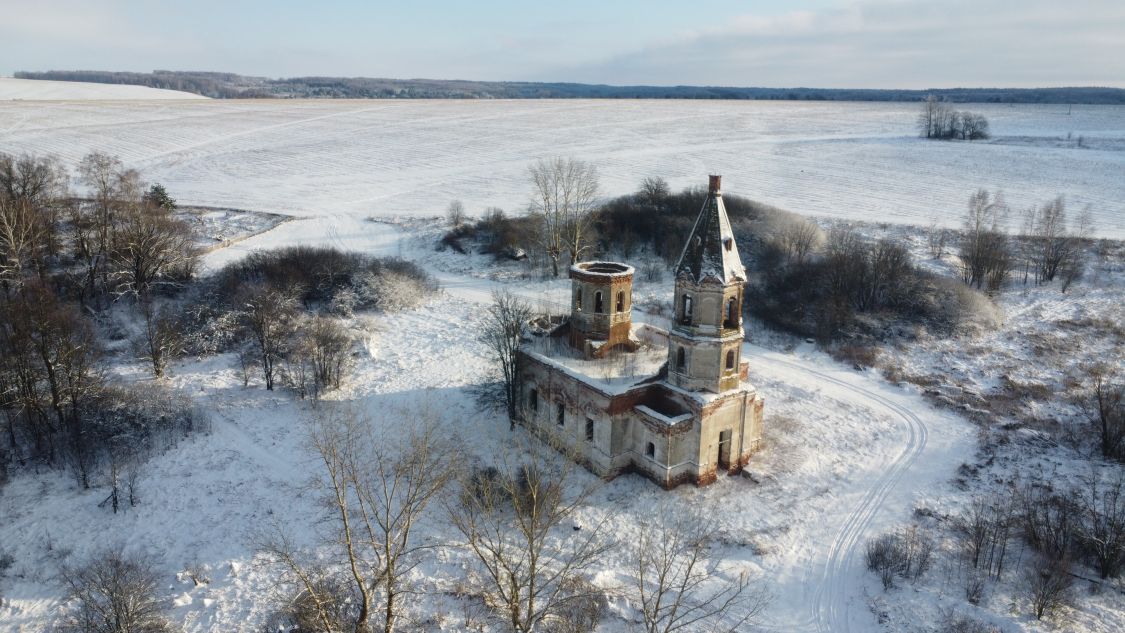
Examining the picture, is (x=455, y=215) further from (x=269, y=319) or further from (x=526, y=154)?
(x=526, y=154)

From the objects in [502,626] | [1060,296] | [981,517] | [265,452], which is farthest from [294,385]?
[1060,296]

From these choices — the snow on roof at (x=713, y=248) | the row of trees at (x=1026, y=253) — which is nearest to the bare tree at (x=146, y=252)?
the snow on roof at (x=713, y=248)

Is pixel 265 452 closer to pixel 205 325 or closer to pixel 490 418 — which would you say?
pixel 490 418

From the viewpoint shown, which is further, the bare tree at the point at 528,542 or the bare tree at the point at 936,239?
the bare tree at the point at 936,239

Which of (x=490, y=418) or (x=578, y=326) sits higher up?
(x=578, y=326)

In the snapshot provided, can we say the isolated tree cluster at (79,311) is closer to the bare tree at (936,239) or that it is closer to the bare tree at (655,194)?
the bare tree at (655,194)

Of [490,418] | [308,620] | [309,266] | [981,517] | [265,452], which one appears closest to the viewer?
[308,620]
